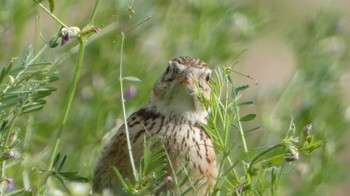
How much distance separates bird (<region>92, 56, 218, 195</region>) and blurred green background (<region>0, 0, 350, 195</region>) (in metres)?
0.68

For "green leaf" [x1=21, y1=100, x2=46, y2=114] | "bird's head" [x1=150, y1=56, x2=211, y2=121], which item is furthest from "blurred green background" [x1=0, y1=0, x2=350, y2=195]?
"green leaf" [x1=21, y1=100, x2=46, y2=114]

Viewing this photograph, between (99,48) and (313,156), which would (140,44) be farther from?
(313,156)

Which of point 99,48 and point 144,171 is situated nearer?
point 144,171

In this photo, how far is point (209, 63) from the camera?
20.7 ft

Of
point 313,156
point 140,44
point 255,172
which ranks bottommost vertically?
point 313,156

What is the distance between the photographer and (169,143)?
4562 mm

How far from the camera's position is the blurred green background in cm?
583

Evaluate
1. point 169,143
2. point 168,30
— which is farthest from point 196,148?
point 168,30

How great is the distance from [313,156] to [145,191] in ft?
9.80

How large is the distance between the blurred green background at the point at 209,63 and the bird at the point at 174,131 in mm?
675

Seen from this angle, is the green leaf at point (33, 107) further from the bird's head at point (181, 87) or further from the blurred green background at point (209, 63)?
the blurred green background at point (209, 63)

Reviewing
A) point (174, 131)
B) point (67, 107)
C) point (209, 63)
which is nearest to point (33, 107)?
point (67, 107)

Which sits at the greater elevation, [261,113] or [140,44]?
[140,44]

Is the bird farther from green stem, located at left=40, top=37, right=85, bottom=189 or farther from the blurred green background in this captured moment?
green stem, located at left=40, top=37, right=85, bottom=189
